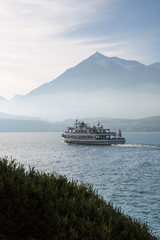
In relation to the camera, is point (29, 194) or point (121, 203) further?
point (121, 203)

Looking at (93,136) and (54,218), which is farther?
(93,136)

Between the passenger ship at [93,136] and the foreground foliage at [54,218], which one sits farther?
the passenger ship at [93,136]

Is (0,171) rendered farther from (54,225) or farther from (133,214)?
(133,214)

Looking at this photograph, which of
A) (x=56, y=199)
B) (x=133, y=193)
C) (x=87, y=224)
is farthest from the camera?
(x=133, y=193)

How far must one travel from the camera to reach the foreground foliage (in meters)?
9.30

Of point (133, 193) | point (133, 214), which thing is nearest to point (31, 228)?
point (133, 214)

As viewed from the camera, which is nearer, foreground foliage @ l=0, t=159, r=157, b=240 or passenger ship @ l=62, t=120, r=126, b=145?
foreground foliage @ l=0, t=159, r=157, b=240

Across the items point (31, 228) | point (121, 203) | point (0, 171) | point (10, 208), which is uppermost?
point (0, 171)

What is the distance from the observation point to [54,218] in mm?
9930

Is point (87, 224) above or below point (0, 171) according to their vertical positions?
below

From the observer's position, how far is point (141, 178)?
41812mm

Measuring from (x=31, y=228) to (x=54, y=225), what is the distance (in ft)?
3.67

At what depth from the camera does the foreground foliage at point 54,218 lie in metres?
9.30

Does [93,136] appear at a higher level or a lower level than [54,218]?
higher
